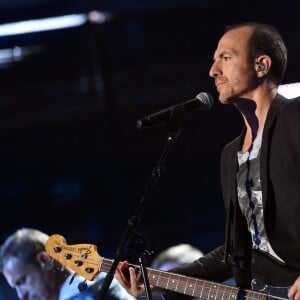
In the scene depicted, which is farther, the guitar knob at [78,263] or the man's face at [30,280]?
the man's face at [30,280]

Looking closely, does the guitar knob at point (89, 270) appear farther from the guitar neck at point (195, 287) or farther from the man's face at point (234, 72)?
the man's face at point (234, 72)

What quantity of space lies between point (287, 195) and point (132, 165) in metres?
3.26

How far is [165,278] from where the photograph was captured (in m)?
3.46

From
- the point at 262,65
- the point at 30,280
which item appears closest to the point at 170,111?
the point at 262,65

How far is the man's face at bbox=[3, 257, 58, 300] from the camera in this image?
4.98m

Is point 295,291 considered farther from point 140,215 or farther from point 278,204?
point 140,215

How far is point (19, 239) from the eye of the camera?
5098 mm

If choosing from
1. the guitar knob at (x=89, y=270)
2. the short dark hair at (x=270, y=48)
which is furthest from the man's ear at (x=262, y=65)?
the guitar knob at (x=89, y=270)

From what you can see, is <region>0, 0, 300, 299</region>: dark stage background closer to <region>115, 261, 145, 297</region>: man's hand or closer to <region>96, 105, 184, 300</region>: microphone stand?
<region>115, 261, 145, 297</region>: man's hand

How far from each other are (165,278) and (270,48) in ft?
3.47

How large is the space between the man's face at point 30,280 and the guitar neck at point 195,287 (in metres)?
1.49

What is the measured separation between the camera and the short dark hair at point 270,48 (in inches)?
133

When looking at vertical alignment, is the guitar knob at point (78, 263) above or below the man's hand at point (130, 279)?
above

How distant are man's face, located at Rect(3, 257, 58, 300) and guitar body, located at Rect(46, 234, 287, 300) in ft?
4.21
